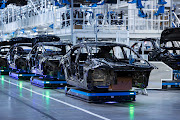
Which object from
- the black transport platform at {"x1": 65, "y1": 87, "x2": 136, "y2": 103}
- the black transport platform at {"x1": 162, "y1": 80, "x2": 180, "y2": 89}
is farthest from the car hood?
the black transport platform at {"x1": 162, "y1": 80, "x2": 180, "y2": 89}

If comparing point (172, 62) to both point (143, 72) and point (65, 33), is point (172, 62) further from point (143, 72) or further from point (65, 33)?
point (65, 33)

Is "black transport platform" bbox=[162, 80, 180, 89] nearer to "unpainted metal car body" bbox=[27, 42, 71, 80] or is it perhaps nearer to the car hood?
"unpainted metal car body" bbox=[27, 42, 71, 80]

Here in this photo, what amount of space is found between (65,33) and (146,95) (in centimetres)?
1374

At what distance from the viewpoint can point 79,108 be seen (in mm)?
10195

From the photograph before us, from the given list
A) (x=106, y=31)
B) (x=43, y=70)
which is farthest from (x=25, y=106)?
(x=106, y=31)

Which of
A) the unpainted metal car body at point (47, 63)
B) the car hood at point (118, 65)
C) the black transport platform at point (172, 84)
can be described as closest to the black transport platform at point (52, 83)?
the unpainted metal car body at point (47, 63)

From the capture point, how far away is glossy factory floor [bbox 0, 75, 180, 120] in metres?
8.88

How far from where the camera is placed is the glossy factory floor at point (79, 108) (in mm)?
8883

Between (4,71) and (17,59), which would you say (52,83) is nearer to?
(17,59)

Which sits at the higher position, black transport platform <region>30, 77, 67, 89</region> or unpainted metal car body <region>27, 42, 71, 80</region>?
unpainted metal car body <region>27, 42, 71, 80</region>

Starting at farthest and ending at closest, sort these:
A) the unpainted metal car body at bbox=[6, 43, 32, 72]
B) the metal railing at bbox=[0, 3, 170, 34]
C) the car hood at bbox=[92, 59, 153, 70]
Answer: the metal railing at bbox=[0, 3, 170, 34]
the unpainted metal car body at bbox=[6, 43, 32, 72]
the car hood at bbox=[92, 59, 153, 70]

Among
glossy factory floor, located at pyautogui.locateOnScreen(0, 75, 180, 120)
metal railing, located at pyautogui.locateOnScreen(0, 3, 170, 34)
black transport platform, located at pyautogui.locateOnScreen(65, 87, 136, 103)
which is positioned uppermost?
metal railing, located at pyautogui.locateOnScreen(0, 3, 170, 34)

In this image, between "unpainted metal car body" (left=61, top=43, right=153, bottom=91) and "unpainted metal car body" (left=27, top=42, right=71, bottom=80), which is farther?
"unpainted metal car body" (left=27, top=42, right=71, bottom=80)

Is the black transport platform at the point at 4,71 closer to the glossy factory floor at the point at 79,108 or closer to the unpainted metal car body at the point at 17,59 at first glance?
the unpainted metal car body at the point at 17,59
